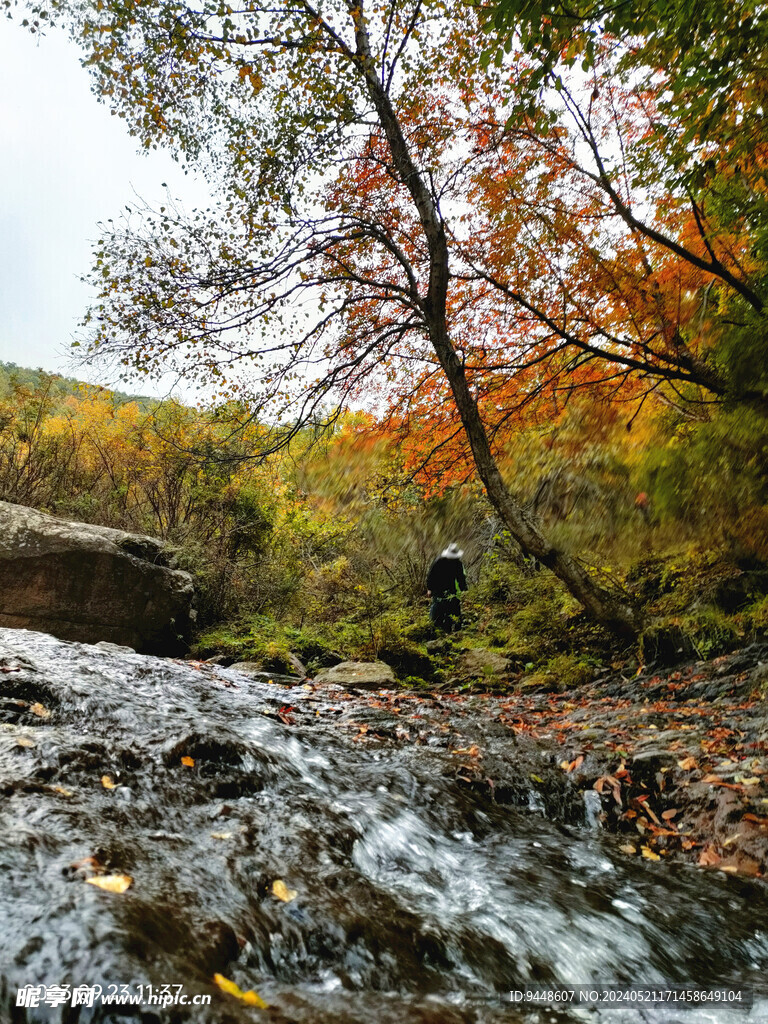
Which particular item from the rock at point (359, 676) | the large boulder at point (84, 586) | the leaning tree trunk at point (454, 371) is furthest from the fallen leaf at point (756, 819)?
the large boulder at point (84, 586)

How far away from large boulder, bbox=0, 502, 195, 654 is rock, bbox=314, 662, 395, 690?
313 cm

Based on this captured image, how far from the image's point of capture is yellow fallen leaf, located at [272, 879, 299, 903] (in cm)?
192

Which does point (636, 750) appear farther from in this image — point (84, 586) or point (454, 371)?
point (84, 586)

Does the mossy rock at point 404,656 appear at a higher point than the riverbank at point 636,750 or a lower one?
lower

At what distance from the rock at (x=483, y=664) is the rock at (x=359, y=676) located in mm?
1180


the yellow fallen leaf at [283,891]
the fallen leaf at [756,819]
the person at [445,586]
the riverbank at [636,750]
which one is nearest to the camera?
the yellow fallen leaf at [283,891]

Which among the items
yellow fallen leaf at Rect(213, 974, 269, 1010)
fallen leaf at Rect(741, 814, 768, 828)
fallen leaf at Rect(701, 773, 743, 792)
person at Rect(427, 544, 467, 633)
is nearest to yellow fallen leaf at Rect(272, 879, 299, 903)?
yellow fallen leaf at Rect(213, 974, 269, 1010)

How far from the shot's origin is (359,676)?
717 cm

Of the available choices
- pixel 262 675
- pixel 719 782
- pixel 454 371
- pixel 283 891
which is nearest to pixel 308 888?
pixel 283 891

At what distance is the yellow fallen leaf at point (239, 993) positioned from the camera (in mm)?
1336

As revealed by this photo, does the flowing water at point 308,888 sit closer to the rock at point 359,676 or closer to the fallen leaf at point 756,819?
the fallen leaf at point 756,819

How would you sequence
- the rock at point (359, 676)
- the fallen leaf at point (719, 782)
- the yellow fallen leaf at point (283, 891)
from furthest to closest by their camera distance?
the rock at point (359, 676) < the fallen leaf at point (719, 782) < the yellow fallen leaf at point (283, 891)

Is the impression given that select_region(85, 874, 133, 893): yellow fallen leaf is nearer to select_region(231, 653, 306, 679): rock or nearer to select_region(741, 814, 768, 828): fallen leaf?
select_region(741, 814, 768, 828): fallen leaf

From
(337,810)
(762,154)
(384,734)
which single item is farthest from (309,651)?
(762,154)
